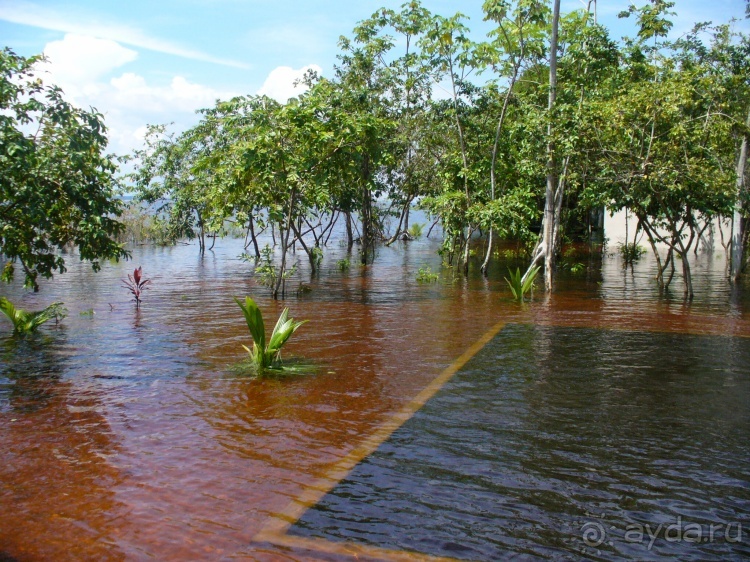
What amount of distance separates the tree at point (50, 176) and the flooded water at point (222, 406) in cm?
154

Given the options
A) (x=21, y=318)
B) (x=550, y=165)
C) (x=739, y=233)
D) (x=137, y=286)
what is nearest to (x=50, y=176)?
(x=21, y=318)

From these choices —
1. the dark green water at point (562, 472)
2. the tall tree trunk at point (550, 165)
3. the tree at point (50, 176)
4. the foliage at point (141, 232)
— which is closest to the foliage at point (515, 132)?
the tall tree trunk at point (550, 165)

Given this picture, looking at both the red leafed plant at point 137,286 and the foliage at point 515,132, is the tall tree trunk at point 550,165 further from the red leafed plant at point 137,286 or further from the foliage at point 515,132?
the red leafed plant at point 137,286

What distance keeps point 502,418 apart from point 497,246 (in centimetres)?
2489

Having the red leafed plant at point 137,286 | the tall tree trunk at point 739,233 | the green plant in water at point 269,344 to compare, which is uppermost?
Answer: the tall tree trunk at point 739,233

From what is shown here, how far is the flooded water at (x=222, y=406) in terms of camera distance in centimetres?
439

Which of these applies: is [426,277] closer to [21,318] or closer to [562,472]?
[21,318]

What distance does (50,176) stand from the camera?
30.4 ft

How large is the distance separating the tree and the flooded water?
1.54 m

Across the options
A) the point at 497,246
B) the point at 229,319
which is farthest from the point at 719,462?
the point at 497,246

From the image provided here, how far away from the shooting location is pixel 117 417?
6.45 m

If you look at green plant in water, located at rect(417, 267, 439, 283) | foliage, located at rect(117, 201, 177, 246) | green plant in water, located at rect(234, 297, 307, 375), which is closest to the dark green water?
green plant in water, located at rect(234, 297, 307, 375)

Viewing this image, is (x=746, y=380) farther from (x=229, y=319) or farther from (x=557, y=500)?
(x=229, y=319)

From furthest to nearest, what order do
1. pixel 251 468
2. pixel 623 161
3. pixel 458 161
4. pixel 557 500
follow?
1. pixel 458 161
2. pixel 623 161
3. pixel 251 468
4. pixel 557 500
